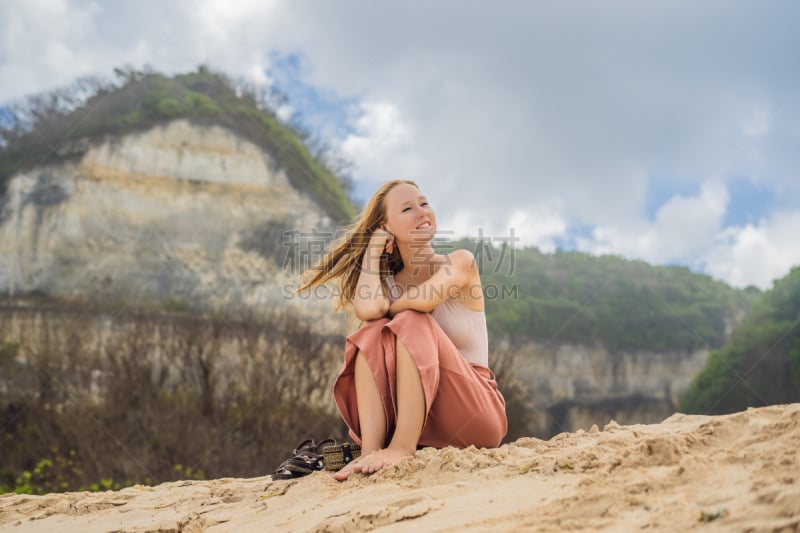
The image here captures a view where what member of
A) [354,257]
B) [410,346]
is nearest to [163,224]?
[354,257]

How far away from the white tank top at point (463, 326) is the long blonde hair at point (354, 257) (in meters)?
0.27

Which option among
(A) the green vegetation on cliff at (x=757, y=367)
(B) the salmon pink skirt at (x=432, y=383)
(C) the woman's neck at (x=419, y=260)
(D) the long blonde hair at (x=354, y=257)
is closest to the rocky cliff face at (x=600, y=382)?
(A) the green vegetation on cliff at (x=757, y=367)

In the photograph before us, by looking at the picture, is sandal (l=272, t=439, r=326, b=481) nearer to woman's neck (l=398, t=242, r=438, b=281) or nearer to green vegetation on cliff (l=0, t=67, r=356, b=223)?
woman's neck (l=398, t=242, r=438, b=281)

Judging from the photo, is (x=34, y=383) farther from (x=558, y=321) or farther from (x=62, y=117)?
(x=558, y=321)

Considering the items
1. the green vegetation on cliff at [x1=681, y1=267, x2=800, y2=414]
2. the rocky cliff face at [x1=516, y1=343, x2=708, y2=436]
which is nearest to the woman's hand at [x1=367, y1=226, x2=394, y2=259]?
the rocky cliff face at [x1=516, y1=343, x2=708, y2=436]

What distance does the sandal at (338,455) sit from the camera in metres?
3.73

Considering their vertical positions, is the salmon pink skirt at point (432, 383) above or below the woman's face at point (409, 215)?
below

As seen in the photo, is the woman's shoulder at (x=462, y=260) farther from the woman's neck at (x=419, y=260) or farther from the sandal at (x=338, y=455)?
the sandal at (x=338, y=455)

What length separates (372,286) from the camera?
3.82 m

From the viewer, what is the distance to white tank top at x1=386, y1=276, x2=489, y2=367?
156 inches

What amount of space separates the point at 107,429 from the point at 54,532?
1004 cm

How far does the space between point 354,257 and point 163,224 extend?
14.3 metres

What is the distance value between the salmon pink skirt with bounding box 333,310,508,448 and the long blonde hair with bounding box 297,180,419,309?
603 mm

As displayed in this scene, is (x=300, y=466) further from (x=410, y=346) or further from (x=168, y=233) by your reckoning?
(x=168, y=233)
